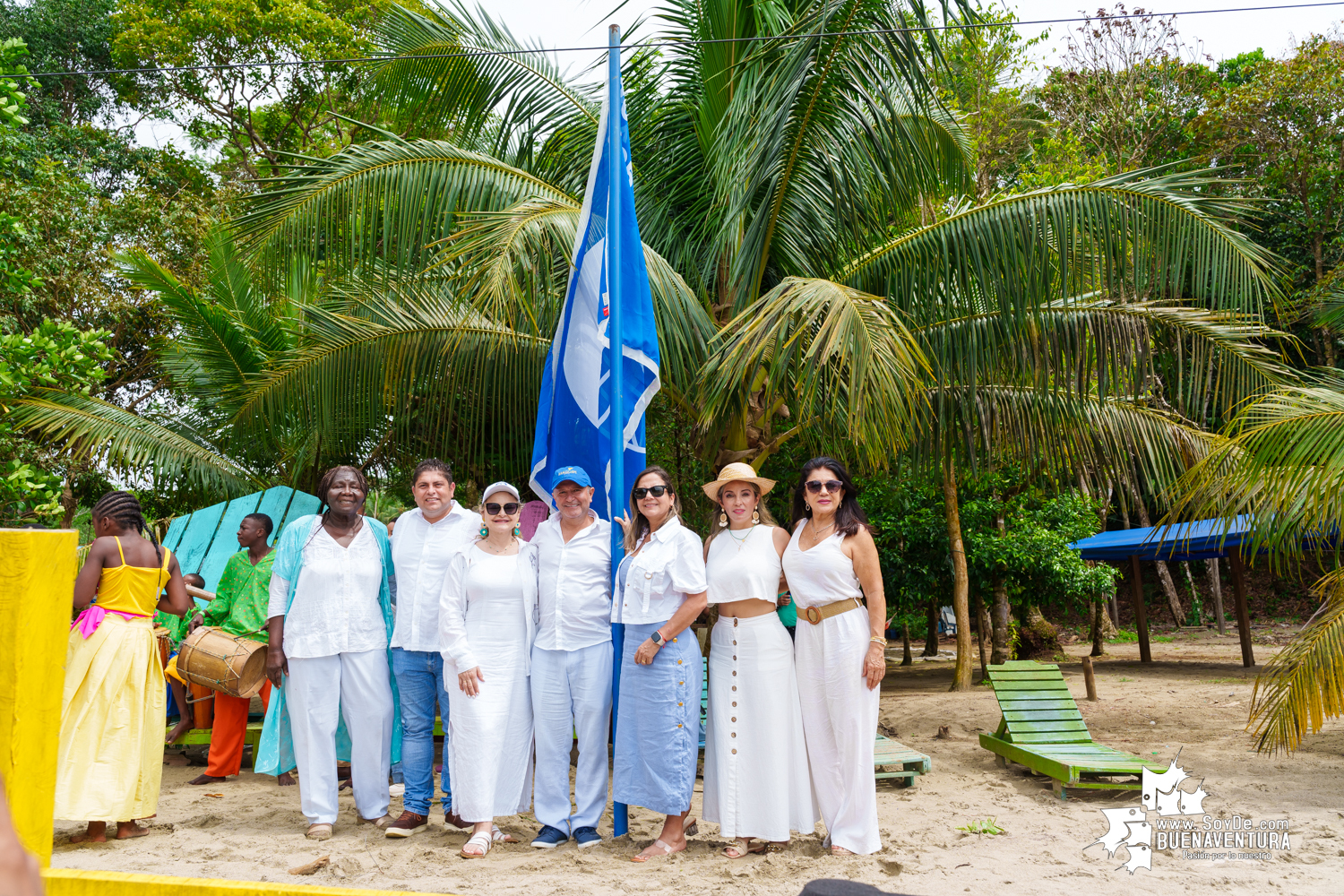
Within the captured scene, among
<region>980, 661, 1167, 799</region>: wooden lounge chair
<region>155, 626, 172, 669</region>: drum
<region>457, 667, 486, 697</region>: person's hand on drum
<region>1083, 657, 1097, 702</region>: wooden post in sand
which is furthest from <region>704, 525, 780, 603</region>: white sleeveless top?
<region>1083, 657, 1097, 702</region>: wooden post in sand

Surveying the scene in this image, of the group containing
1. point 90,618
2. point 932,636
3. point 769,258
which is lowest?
point 932,636

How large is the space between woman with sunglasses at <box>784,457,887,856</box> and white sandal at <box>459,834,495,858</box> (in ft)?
5.31

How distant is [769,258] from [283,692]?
444 cm

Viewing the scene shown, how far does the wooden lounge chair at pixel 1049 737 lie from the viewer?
6.03 metres

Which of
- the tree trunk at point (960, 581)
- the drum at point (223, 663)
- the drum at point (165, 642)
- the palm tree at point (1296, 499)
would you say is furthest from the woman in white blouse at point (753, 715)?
the tree trunk at point (960, 581)

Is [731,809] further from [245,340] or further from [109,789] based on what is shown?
[245,340]

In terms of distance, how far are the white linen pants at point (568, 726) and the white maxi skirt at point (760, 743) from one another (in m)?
0.58

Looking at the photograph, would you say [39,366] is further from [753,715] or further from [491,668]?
[753,715]

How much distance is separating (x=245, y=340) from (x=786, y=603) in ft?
25.1

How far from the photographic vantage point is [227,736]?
688 centimetres

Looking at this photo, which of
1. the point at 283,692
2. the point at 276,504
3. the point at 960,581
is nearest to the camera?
the point at 283,692

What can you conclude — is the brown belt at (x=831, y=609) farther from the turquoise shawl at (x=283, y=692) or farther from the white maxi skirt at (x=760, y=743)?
the turquoise shawl at (x=283, y=692)

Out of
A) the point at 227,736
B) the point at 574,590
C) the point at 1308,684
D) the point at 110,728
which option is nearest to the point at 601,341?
the point at 574,590

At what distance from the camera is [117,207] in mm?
15680
